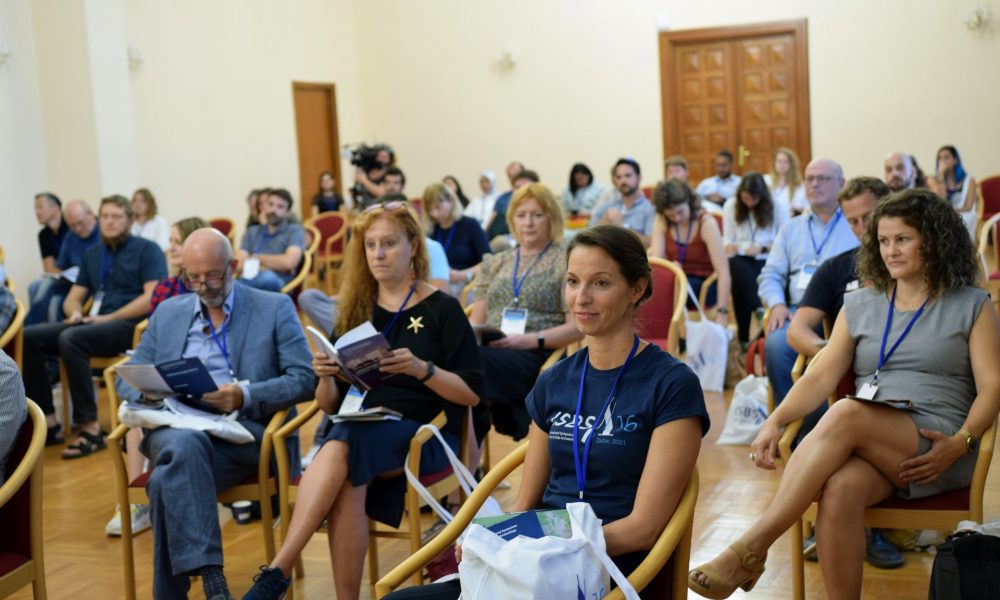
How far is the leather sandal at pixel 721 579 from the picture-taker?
2379 mm

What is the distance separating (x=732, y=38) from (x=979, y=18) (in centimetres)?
290

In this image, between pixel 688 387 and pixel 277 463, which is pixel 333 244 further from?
pixel 688 387

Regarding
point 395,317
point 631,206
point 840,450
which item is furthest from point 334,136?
point 840,450

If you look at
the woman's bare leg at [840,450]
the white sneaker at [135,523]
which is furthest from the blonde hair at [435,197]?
the woman's bare leg at [840,450]

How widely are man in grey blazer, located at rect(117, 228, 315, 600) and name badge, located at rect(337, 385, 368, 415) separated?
25cm

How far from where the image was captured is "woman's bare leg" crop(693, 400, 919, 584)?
8.70 ft

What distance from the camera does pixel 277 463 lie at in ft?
11.1

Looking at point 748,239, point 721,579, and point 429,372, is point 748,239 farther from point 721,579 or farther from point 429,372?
point 721,579

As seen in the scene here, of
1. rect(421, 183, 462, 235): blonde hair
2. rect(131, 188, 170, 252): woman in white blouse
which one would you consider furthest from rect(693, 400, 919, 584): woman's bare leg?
rect(131, 188, 170, 252): woman in white blouse

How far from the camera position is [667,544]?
6.84 feet

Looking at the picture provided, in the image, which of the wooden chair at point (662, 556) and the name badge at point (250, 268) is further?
the name badge at point (250, 268)

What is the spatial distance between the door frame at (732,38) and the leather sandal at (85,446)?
32.1 ft

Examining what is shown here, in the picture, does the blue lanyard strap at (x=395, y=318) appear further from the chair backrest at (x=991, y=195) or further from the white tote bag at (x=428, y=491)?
the chair backrest at (x=991, y=195)

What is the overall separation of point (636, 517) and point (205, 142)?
443 inches
